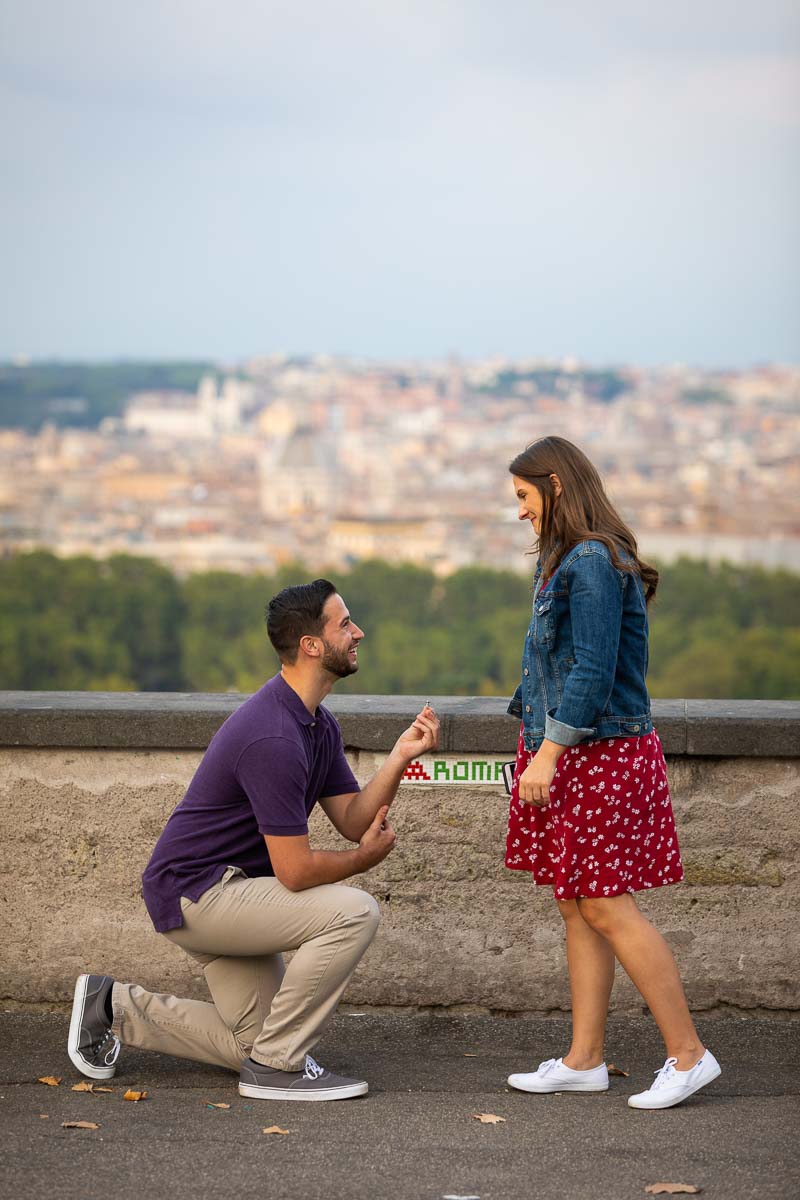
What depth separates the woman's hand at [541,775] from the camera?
10.7ft

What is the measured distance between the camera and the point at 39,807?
4.20 meters

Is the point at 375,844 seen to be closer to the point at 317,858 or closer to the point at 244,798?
the point at 317,858

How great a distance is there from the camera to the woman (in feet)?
10.9

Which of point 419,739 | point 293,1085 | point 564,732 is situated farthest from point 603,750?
point 293,1085

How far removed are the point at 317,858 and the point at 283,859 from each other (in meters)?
0.08

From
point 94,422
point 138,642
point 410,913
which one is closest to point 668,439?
point 94,422

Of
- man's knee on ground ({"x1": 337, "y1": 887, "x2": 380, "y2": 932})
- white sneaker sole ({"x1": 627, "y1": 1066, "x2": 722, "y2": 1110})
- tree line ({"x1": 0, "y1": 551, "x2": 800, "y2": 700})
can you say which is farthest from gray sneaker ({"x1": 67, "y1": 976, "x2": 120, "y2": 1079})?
tree line ({"x1": 0, "y1": 551, "x2": 800, "y2": 700})

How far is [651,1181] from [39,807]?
75.7 inches

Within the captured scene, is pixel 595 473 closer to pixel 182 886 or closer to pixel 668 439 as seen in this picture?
pixel 182 886

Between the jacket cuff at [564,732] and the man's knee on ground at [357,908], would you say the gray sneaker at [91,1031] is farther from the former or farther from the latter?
the jacket cuff at [564,732]

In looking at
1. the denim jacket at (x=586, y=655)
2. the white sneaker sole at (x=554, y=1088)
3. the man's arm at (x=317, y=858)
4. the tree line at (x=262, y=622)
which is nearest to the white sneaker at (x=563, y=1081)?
the white sneaker sole at (x=554, y=1088)

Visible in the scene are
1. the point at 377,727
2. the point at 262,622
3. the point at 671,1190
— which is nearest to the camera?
the point at 671,1190

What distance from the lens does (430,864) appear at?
4.19 m

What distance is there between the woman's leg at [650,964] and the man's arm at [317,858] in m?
0.45
